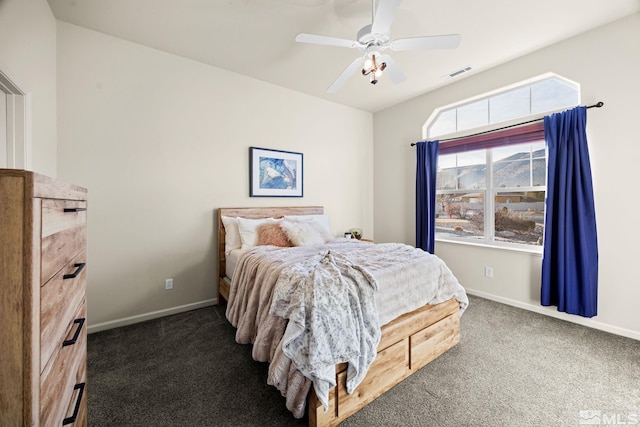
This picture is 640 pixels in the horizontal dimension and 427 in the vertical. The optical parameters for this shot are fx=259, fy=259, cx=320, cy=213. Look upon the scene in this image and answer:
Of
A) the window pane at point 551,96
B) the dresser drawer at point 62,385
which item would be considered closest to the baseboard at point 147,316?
the dresser drawer at point 62,385

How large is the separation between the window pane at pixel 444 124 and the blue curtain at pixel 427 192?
0.33 m

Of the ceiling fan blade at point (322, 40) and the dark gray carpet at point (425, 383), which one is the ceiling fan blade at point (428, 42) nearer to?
the ceiling fan blade at point (322, 40)

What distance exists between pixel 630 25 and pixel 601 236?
193 cm

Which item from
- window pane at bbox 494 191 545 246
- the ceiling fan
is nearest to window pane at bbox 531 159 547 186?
window pane at bbox 494 191 545 246

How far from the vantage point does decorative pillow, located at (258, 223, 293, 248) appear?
2959 millimetres

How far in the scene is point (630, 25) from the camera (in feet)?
7.67

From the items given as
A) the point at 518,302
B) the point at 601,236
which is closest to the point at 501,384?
the point at 518,302

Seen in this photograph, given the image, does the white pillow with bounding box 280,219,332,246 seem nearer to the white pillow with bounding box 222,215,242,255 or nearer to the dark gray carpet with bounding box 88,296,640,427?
the white pillow with bounding box 222,215,242,255

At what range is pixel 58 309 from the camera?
0.84 m

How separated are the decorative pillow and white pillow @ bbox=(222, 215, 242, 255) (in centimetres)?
27

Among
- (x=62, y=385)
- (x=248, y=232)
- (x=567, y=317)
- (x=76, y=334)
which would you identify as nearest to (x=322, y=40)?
(x=248, y=232)

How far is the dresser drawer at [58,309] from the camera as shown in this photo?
72 cm

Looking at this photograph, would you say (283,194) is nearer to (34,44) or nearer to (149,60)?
(149,60)

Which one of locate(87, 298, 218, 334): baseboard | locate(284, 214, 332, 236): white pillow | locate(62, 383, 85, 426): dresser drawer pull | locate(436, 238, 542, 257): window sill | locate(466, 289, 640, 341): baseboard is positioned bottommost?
locate(87, 298, 218, 334): baseboard
